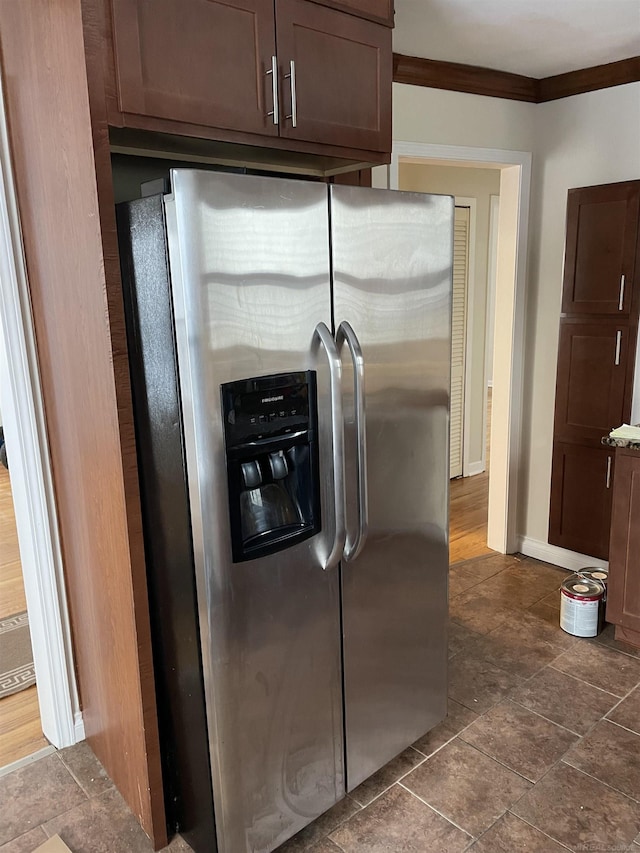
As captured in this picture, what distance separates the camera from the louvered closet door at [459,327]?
16.3 ft

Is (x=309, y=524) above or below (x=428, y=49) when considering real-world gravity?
below

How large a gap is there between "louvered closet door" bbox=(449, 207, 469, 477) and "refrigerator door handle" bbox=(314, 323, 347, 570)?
131 inches

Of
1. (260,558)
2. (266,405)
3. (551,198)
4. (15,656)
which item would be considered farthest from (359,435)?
(551,198)

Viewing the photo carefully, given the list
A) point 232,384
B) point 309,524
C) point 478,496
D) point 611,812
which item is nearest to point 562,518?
point 478,496

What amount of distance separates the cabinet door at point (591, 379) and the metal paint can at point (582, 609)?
0.76 m

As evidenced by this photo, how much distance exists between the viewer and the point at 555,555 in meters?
3.60

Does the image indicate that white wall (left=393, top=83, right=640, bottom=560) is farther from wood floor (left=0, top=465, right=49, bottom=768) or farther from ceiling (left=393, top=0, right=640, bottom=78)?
wood floor (left=0, top=465, right=49, bottom=768)

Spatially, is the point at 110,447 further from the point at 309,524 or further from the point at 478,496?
the point at 478,496

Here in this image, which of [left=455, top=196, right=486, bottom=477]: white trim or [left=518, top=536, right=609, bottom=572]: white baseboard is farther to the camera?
[left=455, top=196, right=486, bottom=477]: white trim

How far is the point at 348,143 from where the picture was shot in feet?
6.26

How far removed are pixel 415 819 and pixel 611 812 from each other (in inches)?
23.2

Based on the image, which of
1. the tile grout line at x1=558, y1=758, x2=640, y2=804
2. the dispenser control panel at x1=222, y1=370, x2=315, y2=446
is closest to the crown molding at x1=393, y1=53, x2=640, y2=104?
the dispenser control panel at x1=222, y1=370, x2=315, y2=446

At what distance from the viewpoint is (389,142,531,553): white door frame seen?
326cm

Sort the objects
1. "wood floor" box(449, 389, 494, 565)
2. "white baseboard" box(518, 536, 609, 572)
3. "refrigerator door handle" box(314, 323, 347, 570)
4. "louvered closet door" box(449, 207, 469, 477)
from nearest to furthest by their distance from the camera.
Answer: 1. "refrigerator door handle" box(314, 323, 347, 570)
2. "white baseboard" box(518, 536, 609, 572)
3. "wood floor" box(449, 389, 494, 565)
4. "louvered closet door" box(449, 207, 469, 477)
